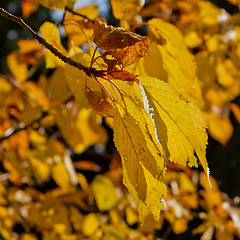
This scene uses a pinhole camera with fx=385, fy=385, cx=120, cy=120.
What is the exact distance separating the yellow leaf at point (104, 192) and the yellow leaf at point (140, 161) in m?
0.92

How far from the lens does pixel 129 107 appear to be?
40 centimetres

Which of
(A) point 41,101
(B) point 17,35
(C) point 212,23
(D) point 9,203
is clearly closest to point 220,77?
(C) point 212,23

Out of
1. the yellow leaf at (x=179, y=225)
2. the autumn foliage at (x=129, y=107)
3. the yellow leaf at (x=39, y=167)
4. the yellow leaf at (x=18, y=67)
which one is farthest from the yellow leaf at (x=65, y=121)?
the yellow leaf at (x=179, y=225)

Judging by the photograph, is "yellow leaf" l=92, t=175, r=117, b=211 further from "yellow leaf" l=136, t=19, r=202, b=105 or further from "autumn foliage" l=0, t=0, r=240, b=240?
"yellow leaf" l=136, t=19, r=202, b=105

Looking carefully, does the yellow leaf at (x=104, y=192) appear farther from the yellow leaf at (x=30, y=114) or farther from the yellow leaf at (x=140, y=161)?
the yellow leaf at (x=140, y=161)

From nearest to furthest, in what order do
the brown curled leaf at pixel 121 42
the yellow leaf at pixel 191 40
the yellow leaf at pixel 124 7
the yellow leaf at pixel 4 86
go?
the brown curled leaf at pixel 121 42 → the yellow leaf at pixel 124 7 → the yellow leaf at pixel 191 40 → the yellow leaf at pixel 4 86

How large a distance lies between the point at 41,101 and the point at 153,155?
98 cm

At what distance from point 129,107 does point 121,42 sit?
0.23 ft

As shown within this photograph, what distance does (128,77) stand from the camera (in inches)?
15.3

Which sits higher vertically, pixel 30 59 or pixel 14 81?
pixel 30 59

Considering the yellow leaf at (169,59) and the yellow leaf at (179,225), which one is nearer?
the yellow leaf at (169,59)

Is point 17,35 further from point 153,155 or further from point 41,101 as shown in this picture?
point 153,155

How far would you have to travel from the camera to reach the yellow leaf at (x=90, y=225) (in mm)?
1236

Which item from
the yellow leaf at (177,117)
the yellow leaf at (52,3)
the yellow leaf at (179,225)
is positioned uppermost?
the yellow leaf at (177,117)
